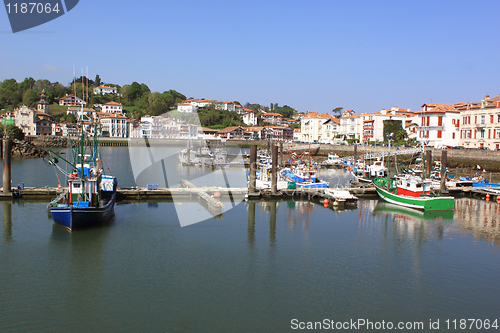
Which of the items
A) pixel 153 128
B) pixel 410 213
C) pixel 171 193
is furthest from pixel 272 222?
pixel 153 128

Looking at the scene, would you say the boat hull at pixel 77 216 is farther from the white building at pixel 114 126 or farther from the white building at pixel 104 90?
the white building at pixel 104 90

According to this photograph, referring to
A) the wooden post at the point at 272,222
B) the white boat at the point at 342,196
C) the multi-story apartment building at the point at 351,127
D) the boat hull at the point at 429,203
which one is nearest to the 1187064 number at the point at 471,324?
the wooden post at the point at 272,222

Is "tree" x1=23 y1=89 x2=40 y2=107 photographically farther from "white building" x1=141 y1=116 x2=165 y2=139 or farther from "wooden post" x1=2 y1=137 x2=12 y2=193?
"wooden post" x1=2 y1=137 x2=12 y2=193

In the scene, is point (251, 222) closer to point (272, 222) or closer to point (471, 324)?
point (272, 222)

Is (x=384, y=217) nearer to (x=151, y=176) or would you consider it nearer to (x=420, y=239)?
(x=420, y=239)

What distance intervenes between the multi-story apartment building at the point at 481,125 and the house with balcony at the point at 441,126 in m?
2.47

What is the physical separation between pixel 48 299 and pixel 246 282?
629 centimetres

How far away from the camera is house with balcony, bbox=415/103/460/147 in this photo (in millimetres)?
56812

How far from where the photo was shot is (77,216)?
18.6 meters

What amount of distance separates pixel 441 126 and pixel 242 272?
172 ft

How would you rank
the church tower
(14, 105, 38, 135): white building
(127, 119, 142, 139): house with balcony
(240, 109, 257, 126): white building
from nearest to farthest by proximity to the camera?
(14, 105, 38, 135): white building
(127, 119, 142, 139): house with balcony
the church tower
(240, 109, 257, 126): white building

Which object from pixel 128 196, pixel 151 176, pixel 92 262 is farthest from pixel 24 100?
→ pixel 92 262

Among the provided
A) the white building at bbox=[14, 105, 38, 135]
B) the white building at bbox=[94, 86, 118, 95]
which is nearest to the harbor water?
the white building at bbox=[14, 105, 38, 135]

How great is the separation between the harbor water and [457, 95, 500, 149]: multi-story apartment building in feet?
99.4
